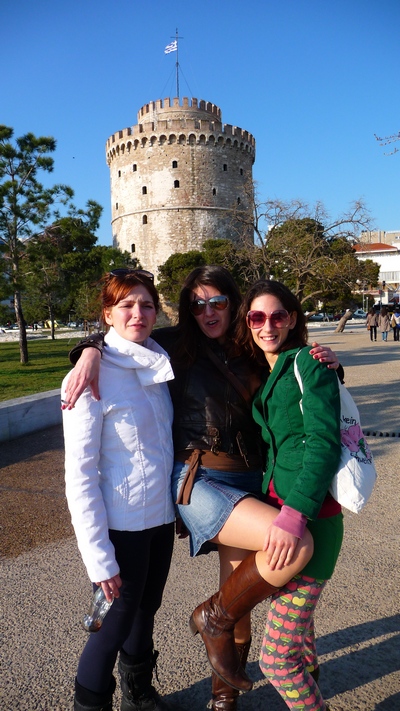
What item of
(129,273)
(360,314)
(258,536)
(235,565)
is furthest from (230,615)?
(360,314)

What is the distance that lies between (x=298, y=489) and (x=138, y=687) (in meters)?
1.02

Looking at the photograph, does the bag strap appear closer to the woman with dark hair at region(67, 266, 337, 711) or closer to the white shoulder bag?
the woman with dark hair at region(67, 266, 337, 711)

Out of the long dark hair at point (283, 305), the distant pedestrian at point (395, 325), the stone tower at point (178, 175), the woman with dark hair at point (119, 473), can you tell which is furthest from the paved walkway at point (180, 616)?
the stone tower at point (178, 175)

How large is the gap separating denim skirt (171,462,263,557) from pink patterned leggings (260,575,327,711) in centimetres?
29

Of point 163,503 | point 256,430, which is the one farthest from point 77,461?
point 256,430

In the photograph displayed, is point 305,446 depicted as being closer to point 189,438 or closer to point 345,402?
point 345,402

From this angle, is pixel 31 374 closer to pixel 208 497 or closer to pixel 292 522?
pixel 208 497

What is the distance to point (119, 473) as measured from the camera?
1.79 meters

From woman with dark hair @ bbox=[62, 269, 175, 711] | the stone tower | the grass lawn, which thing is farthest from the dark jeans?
the stone tower

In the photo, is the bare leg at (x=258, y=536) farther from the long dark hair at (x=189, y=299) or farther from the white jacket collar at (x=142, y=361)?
the long dark hair at (x=189, y=299)

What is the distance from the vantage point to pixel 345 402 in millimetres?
1757

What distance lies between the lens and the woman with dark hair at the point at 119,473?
170 cm

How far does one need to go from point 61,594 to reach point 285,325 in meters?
1.90

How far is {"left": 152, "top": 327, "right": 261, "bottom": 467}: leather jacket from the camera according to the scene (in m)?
1.88
